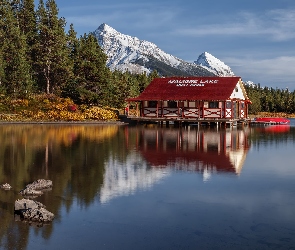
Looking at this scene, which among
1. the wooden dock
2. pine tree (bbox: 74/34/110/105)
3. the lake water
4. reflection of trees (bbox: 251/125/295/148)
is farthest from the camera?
pine tree (bbox: 74/34/110/105)

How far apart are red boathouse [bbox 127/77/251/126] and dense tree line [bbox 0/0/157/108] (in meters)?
7.97

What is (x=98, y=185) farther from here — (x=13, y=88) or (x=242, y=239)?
(x=13, y=88)

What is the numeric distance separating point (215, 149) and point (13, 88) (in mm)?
40438

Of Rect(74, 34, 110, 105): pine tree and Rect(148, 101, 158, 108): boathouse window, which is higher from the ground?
Rect(74, 34, 110, 105): pine tree

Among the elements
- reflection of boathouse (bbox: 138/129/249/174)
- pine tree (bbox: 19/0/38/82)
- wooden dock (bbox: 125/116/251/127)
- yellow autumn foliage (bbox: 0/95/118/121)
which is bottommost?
reflection of boathouse (bbox: 138/129/249/174)

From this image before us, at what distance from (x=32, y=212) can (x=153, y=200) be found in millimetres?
3820

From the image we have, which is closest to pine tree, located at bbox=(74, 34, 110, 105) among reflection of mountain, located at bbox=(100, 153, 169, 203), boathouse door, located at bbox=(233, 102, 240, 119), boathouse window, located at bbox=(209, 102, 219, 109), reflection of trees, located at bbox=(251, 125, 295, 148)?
boathouse window, located at bbox=(209, 102, 219, 109)

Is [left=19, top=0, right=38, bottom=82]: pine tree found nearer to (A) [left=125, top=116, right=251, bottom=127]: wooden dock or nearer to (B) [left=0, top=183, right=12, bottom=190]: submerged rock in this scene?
(A) [left=125, top=116, right=251, bottom=127]: wooden dock

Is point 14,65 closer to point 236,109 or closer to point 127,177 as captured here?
point 236,109

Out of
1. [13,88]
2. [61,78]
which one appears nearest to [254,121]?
[61,78]

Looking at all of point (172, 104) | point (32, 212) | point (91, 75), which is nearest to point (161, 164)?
point (32, 212)

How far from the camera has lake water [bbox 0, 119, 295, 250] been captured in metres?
9.73

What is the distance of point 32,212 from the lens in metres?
11.2

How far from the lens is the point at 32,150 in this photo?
24828mm
